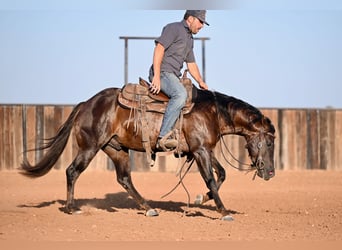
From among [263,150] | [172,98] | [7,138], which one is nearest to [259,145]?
[263,150]

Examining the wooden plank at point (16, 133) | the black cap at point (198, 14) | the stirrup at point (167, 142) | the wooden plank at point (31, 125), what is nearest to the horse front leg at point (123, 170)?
the stirrup at point (167, 142)

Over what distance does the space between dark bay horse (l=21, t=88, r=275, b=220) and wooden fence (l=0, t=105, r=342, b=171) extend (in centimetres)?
807

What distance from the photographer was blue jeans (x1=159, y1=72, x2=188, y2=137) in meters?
9.30

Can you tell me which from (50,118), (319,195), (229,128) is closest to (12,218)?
(229,128)

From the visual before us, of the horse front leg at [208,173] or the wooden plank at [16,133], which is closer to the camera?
the horse front leg at [208,173]

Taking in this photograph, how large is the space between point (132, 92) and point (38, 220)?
7.96 feet

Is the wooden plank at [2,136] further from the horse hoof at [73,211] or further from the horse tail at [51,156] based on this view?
the horse hoof at [73,211]

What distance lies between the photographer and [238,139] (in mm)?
18422

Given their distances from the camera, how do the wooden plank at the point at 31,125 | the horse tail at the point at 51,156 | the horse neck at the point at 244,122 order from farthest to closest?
the wooden plank at the point at 31,125 → the horse tail at the point at 51,156 → the horse neck at the point at 244,122

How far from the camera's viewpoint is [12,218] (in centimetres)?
911

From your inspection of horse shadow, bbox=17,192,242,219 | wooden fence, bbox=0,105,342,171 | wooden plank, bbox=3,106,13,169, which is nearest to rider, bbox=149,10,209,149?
horse shadow, bbox=17,192,242,219

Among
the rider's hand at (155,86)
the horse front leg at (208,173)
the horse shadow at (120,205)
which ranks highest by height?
the rider's hand at (155,86)

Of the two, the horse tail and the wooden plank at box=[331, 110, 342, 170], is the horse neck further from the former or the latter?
the wooden plank at box=[331, 110, 342, 170]

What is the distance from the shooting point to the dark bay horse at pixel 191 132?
31.0ft
